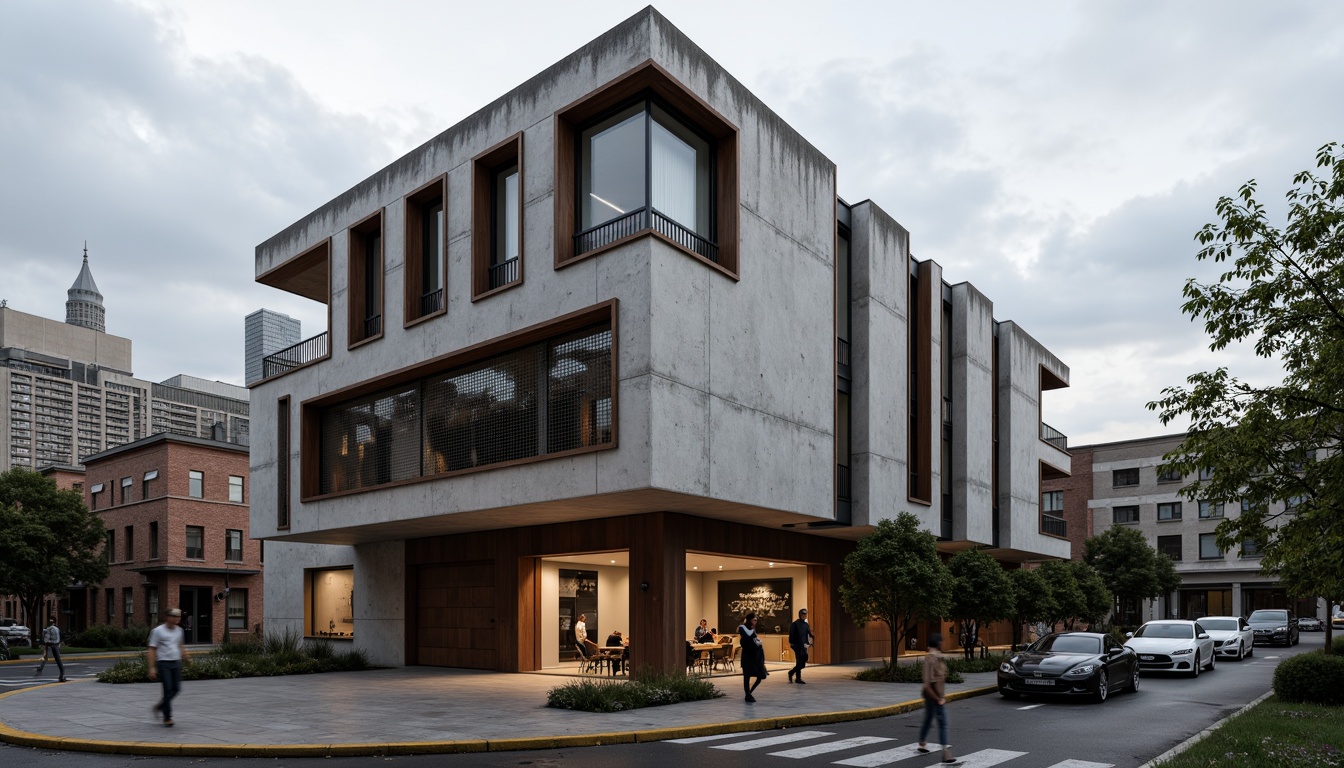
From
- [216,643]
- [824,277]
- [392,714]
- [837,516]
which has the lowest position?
[216,643]

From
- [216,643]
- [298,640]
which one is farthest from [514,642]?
[216,643]

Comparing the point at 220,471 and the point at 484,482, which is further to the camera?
the point at 220,471

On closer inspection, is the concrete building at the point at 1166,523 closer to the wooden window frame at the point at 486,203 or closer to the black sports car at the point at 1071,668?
the black sports car at the point at 1071,668

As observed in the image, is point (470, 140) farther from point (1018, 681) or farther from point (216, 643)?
point (216, 643)

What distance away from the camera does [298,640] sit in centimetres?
3378

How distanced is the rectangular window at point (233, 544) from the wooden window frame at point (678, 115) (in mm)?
38446

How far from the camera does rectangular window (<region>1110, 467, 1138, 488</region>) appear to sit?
240ft

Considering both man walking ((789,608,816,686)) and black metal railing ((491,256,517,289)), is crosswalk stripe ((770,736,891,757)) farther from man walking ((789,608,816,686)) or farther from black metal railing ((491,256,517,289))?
black metal railing ((491,256,517,289))

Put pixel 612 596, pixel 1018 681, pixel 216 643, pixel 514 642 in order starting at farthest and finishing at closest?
1. pixel 216 643
2. pixel 612 596
3. pixel 514 642
4. pixel 1018 681

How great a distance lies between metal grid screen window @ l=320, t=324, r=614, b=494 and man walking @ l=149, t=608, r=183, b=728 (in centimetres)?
814

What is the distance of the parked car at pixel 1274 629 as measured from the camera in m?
44.3

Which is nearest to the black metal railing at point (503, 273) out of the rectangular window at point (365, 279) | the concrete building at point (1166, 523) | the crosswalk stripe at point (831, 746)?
the rectangular window at point (365, 279)

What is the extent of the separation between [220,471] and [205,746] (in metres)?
43.5

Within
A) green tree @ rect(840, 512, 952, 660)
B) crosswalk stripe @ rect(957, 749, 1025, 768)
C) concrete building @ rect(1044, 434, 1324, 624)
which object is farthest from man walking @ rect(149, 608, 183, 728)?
concrete building @ rect(1044, 434, 1324, 624)
